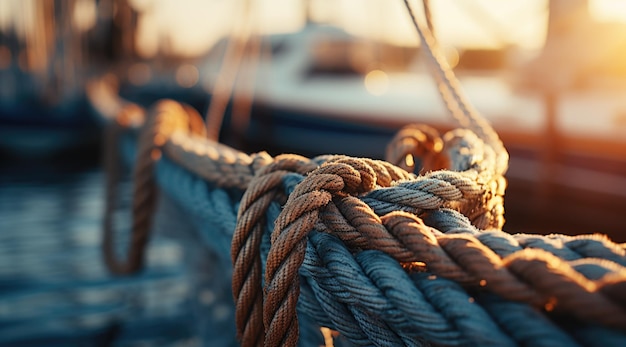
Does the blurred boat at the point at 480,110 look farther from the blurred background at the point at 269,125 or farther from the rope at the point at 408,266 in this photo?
the rope at the point at 408,266

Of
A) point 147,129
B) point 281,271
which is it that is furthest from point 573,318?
point 147,129

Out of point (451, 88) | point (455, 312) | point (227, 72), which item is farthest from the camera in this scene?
point (227, 72)

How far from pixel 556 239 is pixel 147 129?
1236 millimetres

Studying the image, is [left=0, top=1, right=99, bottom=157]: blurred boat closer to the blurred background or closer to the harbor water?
the blurred background

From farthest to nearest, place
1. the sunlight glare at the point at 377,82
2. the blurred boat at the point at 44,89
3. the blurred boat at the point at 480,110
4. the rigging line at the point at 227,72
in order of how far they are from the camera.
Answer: the blurred boat at the point at 44,89 < the sunlight glare at the point at 377,82 < the blurred boat at the point at 480,110 < the rigging line at the point at 227,72

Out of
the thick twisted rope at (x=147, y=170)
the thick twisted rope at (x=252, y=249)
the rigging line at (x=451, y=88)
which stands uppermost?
the rigging line at (x=451, y=88)

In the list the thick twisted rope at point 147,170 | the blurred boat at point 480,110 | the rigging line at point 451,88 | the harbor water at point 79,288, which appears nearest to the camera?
the rigging line at point 451,88

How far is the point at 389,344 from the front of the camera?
0.65 metres

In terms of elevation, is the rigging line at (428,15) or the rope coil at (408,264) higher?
the rigging line at (428,15)

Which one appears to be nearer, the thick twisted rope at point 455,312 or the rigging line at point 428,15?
the thick twisted rope at point 455,312

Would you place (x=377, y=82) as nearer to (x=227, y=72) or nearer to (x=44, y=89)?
(x=227, y=72)

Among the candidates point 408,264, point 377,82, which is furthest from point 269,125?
point 408,264

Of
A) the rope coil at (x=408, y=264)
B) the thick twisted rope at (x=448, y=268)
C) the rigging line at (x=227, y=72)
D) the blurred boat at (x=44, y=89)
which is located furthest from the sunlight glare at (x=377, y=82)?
the thick twisted rope at (x=448, y=268)

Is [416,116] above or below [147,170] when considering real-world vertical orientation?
below
